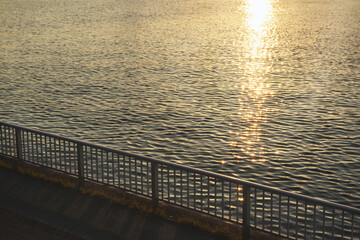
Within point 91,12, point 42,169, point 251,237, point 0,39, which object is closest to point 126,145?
point 42,169

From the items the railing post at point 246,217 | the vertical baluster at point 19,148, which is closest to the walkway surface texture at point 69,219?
the railing post at point 246,217

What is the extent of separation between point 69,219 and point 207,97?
2032 centimetres

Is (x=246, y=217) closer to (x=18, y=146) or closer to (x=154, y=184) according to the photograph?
(x=154, y=184)

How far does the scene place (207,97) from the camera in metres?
31.3

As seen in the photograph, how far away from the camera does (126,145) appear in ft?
74.6

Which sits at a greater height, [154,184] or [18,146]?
[18,146]

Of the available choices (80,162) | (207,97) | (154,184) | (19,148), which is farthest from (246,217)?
(207,97)

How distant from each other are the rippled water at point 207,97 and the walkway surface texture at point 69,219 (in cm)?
784

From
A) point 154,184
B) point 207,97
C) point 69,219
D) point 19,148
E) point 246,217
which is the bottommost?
point 69,219

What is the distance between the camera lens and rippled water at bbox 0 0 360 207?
21.1 meters

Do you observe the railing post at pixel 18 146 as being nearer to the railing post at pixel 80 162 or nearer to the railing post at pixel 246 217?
the railing post at pixel 80 162

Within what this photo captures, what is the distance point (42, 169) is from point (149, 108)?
1451cm

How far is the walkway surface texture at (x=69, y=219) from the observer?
11031 mm

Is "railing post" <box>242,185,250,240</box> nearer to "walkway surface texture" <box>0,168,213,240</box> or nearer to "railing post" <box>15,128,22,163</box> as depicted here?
"walkway surface texture" <box>0,168,213,240</box>
